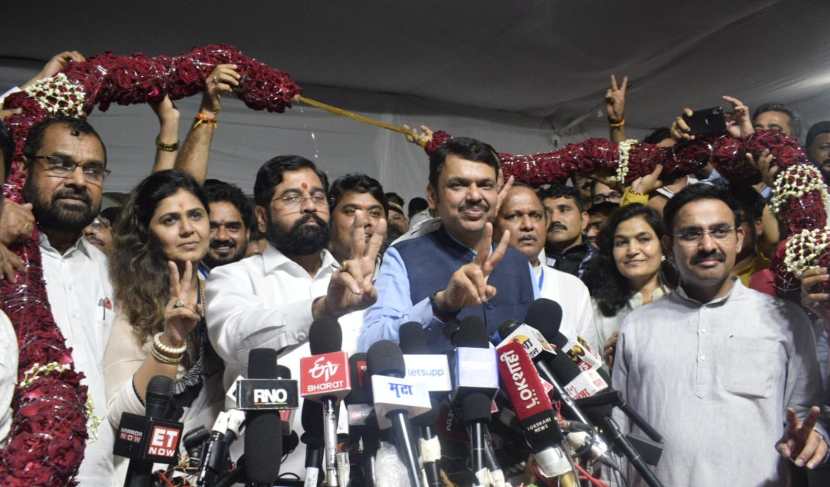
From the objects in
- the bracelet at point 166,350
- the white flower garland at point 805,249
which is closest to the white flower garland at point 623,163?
the white flower garland at point 805,249

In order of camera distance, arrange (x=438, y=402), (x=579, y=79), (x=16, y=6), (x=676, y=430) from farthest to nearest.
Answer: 1. (x=579, y=79)
2. (x=16, y=6)
3. (x=676, y=430)
4. (x=438, y=402)

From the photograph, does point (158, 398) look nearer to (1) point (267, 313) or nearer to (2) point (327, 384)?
(2) point (327, 384)

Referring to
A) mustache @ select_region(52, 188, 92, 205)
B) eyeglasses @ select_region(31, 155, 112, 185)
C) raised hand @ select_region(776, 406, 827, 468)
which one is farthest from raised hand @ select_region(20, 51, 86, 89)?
raised hand @ select_region(776, 406, 827, 468)

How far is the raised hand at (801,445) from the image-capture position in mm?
2762

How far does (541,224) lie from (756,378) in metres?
1.36

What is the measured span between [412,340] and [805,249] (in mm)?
1540

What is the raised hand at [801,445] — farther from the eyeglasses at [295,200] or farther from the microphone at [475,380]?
the eyeglasses at [295,200]

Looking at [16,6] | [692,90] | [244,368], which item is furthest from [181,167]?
[692,90]

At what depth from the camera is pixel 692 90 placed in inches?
323

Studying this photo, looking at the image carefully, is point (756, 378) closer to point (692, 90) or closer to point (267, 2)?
point (267, 2)

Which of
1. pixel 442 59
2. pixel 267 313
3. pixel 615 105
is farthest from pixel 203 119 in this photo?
pixel 442 59

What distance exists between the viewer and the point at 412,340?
2236 millimetres

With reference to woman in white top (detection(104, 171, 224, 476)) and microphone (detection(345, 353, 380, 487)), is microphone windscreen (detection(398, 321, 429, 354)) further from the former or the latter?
woman in white top (detection(104, 171, 224, 476))

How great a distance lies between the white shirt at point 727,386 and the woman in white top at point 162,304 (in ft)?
5.18
